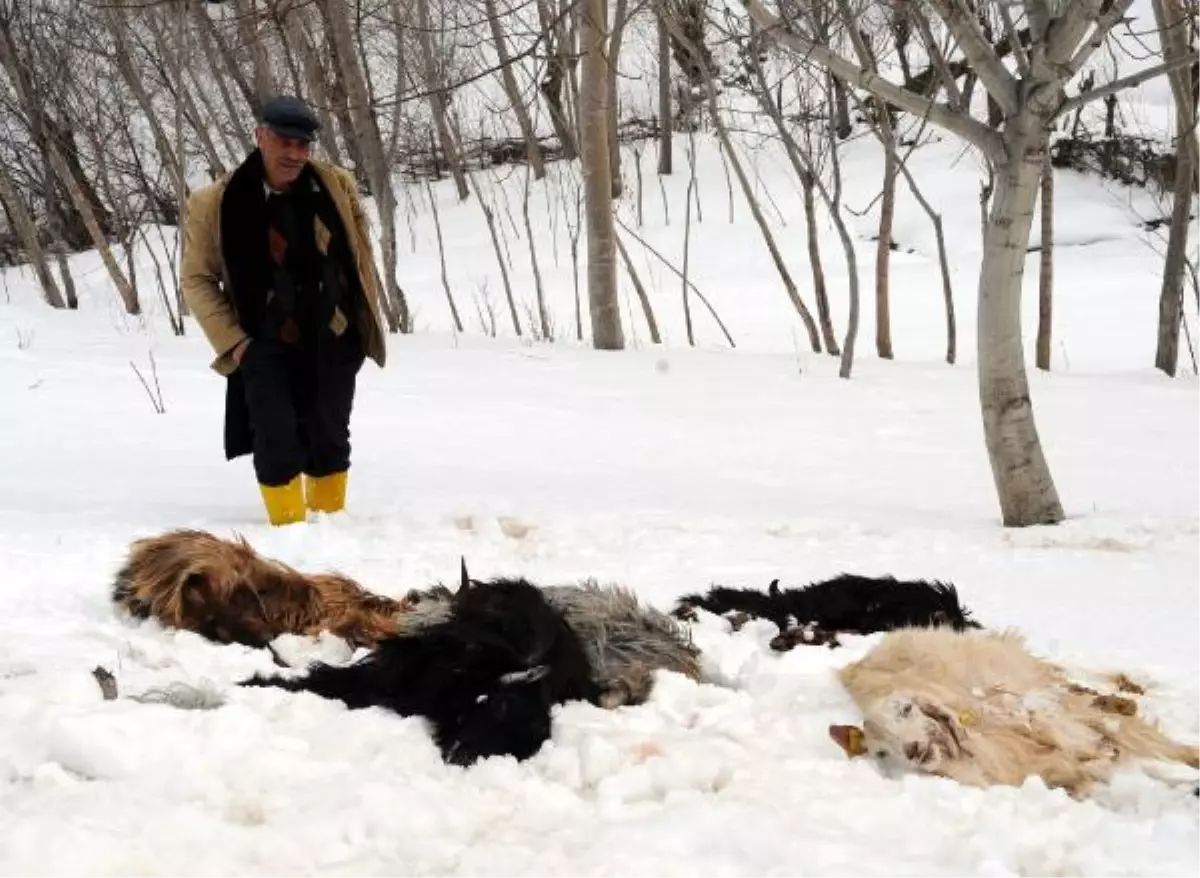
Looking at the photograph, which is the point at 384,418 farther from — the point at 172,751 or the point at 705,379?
the point at 172,751

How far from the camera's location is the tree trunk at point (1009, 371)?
543 cm

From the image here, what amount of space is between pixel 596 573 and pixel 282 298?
168 centimetres

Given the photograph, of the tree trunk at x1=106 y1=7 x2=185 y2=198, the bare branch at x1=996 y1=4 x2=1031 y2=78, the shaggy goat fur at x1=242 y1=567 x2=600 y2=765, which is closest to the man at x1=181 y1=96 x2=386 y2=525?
the shaggy goat fur at x1=242 y1=567 x2=600 y2=765

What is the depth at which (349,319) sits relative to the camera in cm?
466

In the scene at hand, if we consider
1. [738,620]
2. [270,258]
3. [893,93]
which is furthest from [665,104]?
[738,620]

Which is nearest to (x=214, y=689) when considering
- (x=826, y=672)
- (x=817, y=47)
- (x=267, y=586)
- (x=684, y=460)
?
(x=267, y=586)

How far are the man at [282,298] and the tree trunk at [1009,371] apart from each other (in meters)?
3.02

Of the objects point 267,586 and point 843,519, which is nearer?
point 267,586

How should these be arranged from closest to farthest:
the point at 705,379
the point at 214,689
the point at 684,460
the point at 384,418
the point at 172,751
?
the point at 172,751 < the point at 214,689 < the point at 684,460 < the point at 384,418 < the point at 705,379

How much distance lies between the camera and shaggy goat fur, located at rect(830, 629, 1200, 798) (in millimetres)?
2156

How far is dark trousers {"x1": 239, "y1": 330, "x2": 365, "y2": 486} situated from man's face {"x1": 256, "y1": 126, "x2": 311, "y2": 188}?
2.14 feet

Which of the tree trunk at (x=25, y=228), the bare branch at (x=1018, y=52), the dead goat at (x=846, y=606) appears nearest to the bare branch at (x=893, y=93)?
the bare branch at (x=1018, y=52)

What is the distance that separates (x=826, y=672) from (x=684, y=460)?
15.5ft

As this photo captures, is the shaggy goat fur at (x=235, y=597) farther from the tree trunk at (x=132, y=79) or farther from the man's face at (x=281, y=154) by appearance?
the tree trunk at (x=132, y=79)
